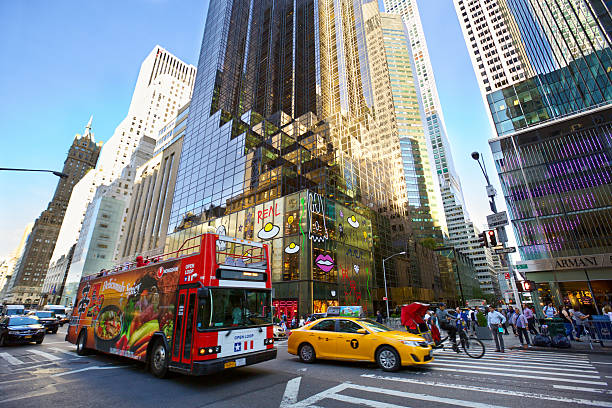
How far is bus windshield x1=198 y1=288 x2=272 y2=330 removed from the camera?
6715mm

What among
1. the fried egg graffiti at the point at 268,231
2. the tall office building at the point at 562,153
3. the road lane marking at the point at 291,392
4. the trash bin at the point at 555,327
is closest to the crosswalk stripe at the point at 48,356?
the road lane marking at the point at 291,392

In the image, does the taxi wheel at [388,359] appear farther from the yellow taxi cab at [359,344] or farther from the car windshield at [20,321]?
the car windshield at [20,321]

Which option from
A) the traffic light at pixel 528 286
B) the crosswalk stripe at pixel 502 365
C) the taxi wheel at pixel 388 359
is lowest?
the crosswalk stripe at pixel 502 365

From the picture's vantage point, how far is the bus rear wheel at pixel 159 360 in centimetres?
715

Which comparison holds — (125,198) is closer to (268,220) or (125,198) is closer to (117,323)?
(268,220)

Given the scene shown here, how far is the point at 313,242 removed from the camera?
30.0 metres

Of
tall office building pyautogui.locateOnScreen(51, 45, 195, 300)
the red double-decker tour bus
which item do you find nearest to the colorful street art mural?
the red double-decker tour bus

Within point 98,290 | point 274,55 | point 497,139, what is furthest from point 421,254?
point 98,290

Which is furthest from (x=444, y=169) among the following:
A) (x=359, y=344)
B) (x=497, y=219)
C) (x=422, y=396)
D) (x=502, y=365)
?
(x=422, y=396)

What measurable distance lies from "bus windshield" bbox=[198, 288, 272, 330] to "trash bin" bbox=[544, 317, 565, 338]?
12.6 metres

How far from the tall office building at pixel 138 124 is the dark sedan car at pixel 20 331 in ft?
283

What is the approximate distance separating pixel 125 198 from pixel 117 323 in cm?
9468

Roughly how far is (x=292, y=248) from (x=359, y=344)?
869 inches

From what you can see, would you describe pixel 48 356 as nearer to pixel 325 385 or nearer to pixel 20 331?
pixel 20 331
